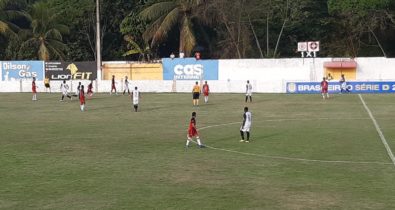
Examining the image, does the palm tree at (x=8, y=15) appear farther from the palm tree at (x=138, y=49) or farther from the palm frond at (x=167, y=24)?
the palm frond at (x=167, y=24)

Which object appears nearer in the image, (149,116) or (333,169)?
(333,169)

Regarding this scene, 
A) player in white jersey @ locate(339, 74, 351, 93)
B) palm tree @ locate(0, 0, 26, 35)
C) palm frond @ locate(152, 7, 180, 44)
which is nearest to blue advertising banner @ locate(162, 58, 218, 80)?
palm frond @ locate(152, 7, 180, 44)

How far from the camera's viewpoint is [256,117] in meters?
34.2

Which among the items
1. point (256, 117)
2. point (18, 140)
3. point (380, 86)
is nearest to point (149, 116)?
point (256, 117)

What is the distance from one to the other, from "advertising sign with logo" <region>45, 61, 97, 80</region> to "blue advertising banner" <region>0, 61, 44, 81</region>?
0.81 m

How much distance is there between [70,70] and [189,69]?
12049mm

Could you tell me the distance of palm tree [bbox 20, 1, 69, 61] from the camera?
67.9m

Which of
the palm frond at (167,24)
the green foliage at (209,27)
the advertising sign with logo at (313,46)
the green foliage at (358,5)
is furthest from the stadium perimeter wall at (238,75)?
the green foliage at (358,5)

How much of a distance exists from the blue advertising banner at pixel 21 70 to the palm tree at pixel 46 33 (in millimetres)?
5718

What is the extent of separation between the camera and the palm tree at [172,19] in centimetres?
6372

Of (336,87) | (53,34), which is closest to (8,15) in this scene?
(53,34)

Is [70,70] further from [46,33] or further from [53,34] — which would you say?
[46,33]

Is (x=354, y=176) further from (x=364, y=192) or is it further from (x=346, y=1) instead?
(x=346, y=1)

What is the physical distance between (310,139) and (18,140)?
11.9 meters
